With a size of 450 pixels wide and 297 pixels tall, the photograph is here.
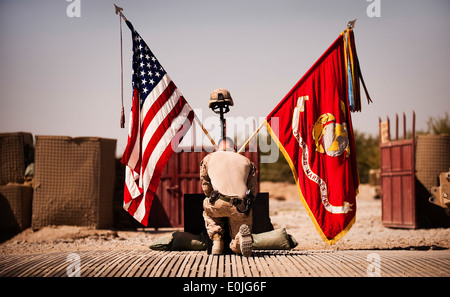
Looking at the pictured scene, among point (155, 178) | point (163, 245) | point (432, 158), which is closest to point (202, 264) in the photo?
point (163, 245)

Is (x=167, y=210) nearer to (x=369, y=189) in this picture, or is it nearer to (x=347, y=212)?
(x=347, y=212)

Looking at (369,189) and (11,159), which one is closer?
(11,159)

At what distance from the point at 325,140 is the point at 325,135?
0.07m

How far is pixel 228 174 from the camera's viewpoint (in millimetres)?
6160

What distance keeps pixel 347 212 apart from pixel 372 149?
35.0 metres

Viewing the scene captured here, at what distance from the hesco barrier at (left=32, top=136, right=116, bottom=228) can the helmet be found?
6506mm

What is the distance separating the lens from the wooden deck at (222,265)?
507 centimetres

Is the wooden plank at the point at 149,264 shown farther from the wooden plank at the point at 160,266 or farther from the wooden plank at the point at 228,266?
the wooden plank at the point at 228,266

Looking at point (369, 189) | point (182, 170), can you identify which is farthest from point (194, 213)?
point (369, 189)

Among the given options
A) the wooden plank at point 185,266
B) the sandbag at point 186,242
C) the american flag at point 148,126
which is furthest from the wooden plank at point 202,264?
the american flag at point 148,126

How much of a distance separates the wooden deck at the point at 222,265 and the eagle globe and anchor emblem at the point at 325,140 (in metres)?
0.95

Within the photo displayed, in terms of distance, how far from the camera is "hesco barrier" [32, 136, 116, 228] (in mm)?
12125

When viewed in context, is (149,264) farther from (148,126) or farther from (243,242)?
(148,126)

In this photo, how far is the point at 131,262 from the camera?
18.1 ft
